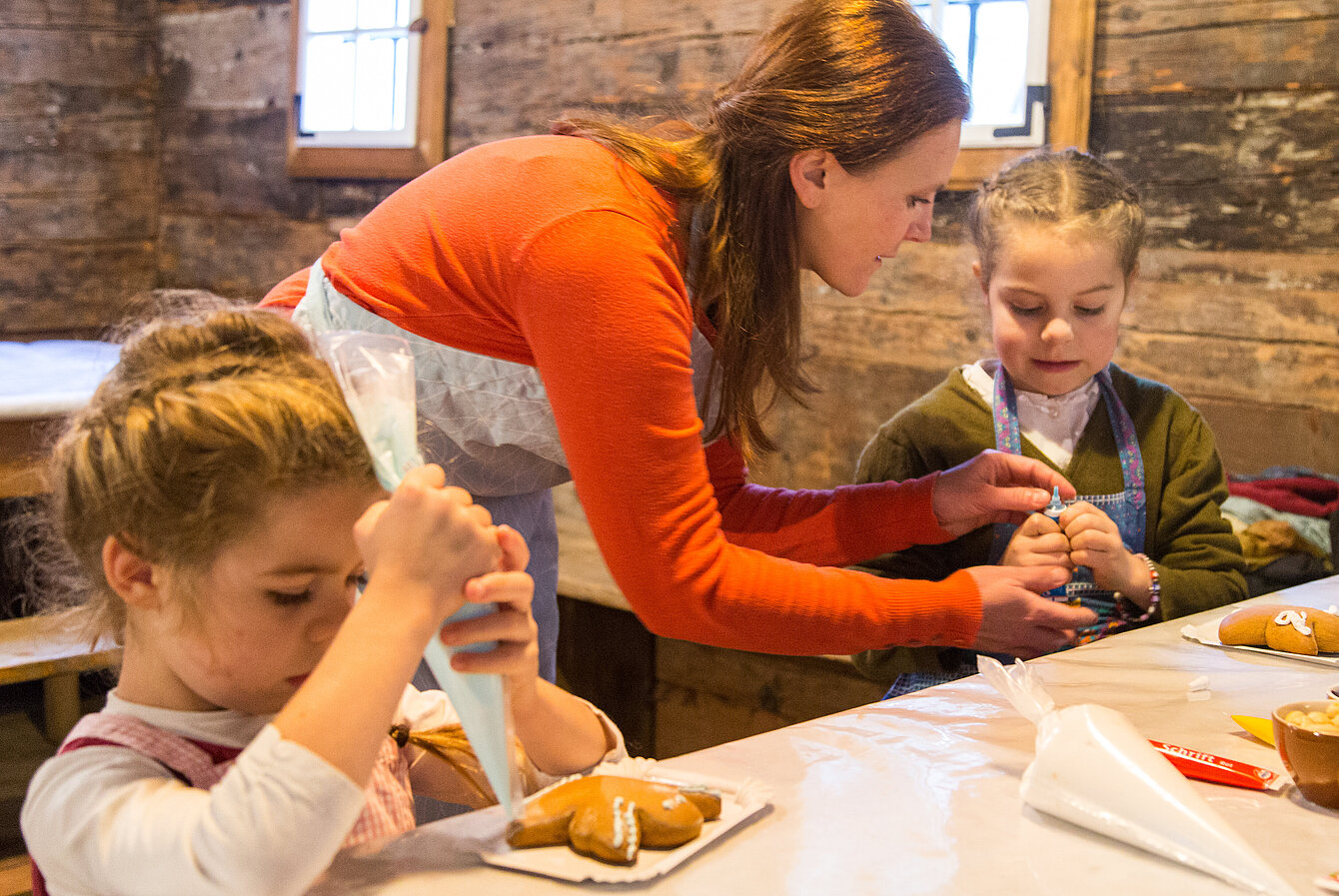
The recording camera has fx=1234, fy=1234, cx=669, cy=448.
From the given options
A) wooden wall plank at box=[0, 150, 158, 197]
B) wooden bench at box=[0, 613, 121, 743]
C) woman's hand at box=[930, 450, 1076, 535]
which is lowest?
wooden bench at box=[0, 613, 121, 743]

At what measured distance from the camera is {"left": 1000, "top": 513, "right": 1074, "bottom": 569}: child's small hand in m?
1.44

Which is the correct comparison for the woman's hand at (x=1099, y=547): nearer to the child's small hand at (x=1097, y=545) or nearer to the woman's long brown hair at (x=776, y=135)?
the child's small hand at (x=1097, y=545)

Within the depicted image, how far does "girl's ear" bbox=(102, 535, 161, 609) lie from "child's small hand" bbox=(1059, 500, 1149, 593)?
105cm

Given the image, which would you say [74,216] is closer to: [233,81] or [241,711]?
[233,81]

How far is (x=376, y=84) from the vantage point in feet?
12.2

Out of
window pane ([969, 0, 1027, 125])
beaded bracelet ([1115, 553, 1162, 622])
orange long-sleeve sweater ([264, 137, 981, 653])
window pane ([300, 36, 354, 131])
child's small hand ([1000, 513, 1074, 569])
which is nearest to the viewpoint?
orange long-sleeve sweater ([264, 137, 981, 653])

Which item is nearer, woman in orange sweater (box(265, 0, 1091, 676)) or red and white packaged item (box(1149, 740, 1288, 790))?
red and white packaged item (box(1149, 740, 1288, 790))

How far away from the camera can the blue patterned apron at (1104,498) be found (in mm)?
1606

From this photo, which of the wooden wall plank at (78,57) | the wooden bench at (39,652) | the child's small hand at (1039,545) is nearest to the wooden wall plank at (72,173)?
the wooden wall plank at (78,57)

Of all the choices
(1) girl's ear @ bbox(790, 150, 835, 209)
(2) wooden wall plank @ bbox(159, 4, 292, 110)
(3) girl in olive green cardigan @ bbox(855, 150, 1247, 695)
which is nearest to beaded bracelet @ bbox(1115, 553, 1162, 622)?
(3) girl in olive green cardigan @ bbox(855, 150, 1247, 695)

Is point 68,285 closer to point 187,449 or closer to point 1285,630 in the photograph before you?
point 187,449

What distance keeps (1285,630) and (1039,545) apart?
0.90 ft

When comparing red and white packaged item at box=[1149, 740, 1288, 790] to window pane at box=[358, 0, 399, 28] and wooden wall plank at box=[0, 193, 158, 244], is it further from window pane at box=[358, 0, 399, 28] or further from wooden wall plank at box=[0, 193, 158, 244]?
wooden wall plank at box=[0, 193, 158, 244]

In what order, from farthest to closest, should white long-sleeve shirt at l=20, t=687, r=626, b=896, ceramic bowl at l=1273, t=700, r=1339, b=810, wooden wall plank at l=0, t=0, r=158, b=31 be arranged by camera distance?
wooden wall plank at l=0, t=0, r=158, b=31
ceramic bowl at l=1273, t=700, r=1339, b=810
white long-sleeve shirt at l=20, t=687, r=626, b=896
